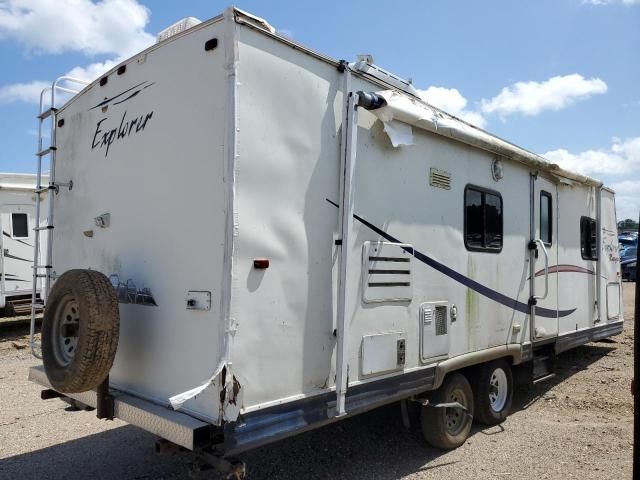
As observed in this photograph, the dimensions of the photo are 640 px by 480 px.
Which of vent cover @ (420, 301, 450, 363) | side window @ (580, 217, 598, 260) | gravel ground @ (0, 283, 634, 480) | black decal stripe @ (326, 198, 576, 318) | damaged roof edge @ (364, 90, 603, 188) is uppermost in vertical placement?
damaged roof edge @ (364, 90, 603, 188)

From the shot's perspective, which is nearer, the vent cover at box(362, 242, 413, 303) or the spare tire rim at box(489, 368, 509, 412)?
the vent cover at box(362, 242, 413, 303)

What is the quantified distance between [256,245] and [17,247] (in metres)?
9.36

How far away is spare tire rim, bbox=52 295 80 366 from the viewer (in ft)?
11.7

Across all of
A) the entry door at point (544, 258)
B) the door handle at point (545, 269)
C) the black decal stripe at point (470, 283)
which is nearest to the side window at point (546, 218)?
the entry door at point (544, 258)

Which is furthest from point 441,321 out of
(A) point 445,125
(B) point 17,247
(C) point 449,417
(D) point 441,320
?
(B) point 17,247

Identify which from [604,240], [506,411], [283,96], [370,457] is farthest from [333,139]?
[604,240]

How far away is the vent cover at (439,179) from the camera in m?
4.55

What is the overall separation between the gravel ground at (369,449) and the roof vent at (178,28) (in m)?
2.74

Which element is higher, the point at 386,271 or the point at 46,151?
the point at 46,151

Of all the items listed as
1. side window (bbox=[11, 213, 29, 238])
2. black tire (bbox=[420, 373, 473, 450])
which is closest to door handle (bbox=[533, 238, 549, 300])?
black tire (bbox=[420, 373, 473, 450])

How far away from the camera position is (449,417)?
493cm

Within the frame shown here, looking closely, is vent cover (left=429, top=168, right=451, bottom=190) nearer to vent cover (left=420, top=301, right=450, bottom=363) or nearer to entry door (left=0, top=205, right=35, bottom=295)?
vent cover (left=420, top=301, right=450, bottom=363)

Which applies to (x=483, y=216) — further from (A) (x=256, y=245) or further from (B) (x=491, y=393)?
(A) (x=256, y=245)

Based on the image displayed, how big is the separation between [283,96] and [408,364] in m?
2.19
